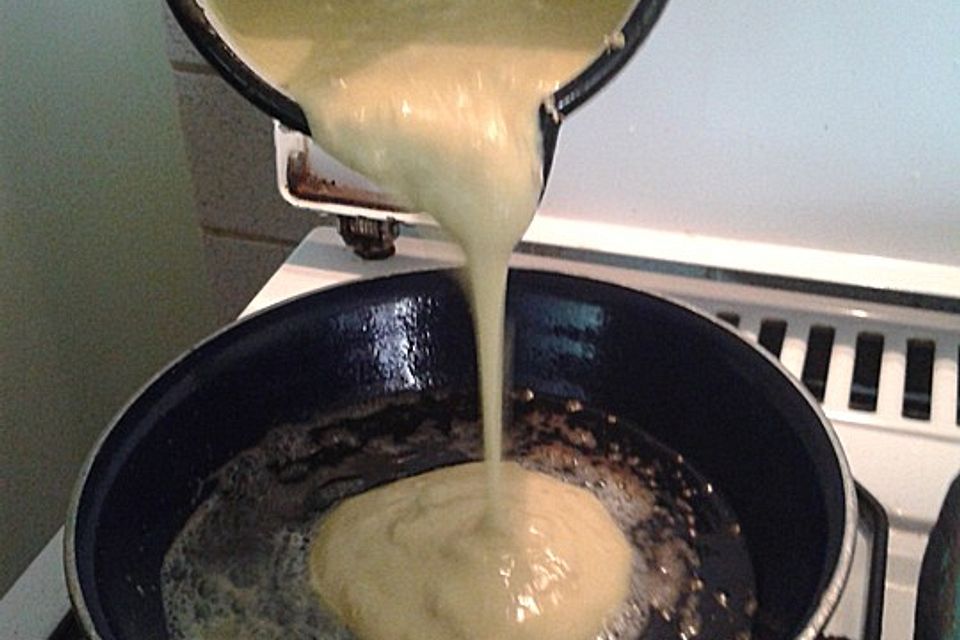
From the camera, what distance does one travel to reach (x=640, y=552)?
52 centimetres

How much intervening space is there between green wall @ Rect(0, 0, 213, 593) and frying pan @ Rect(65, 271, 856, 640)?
0.95 ft

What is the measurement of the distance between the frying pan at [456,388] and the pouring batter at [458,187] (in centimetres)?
6

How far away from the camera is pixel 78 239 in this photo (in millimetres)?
815

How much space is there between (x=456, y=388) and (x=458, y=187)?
149mm

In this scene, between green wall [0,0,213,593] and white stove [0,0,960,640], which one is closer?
white stove [0,0,960,640]

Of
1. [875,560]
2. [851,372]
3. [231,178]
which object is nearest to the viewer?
[875,560]

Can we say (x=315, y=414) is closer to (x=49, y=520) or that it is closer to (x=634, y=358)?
(x=634, y=358)

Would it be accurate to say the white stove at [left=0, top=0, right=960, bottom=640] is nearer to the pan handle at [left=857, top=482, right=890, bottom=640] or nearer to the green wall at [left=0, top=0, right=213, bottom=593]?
the pan handle at [left=857, top=482, right=890, bottom=640]

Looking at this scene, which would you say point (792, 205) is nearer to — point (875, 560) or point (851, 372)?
point (851, 372)

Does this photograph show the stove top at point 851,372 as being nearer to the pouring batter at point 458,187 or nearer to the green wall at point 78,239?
the pouring batter at point 458,187

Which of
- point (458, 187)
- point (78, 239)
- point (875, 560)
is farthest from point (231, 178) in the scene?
point (875, 560)

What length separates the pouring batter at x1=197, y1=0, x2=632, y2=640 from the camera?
1.52 feet

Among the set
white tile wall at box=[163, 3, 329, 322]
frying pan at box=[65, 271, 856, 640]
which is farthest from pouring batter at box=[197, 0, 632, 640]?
white tile wall at box=[163, 3, 329, 322]

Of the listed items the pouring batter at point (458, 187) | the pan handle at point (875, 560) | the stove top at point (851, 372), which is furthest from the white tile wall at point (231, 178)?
the pan handle at point (875, 560)
